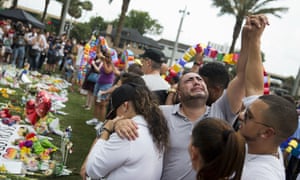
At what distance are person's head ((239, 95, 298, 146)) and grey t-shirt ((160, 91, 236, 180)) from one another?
0.51 metres

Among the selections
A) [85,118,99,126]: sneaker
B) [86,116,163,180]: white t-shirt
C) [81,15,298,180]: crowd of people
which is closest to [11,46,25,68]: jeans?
[85,118,99,126]: sneaker

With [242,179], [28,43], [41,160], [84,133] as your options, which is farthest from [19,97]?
[242,179]

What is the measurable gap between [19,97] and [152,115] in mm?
5961

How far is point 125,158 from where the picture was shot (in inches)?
A: 80.2

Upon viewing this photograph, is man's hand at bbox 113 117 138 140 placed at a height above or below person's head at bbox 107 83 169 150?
below

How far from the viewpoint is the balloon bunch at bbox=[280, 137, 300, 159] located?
14.2 ft

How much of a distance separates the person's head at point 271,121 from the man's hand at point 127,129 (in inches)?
26.5

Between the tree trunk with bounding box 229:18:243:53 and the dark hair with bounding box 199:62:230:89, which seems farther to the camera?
the tree trunk with bounding box 229:18:243:53

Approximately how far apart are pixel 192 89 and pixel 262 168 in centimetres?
95

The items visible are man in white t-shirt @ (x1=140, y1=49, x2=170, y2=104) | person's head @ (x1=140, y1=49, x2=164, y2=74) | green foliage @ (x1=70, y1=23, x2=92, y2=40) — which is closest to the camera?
man in white t-shirt @ (x1=140, y1=49, x2=170, y2=104)

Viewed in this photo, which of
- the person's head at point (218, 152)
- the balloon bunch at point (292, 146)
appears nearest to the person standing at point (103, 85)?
the balloon bunch at point (292, 146)

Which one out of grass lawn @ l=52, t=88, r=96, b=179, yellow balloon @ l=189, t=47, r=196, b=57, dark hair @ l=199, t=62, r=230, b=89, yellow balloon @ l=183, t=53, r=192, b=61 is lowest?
grass lawn @ l=52, t=88, r=96, b=179

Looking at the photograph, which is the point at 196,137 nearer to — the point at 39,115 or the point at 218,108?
the point at 218,108

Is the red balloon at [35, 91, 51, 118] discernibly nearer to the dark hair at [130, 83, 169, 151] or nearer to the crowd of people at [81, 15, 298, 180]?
the crowd of people at [81, 15, 298, 180]
